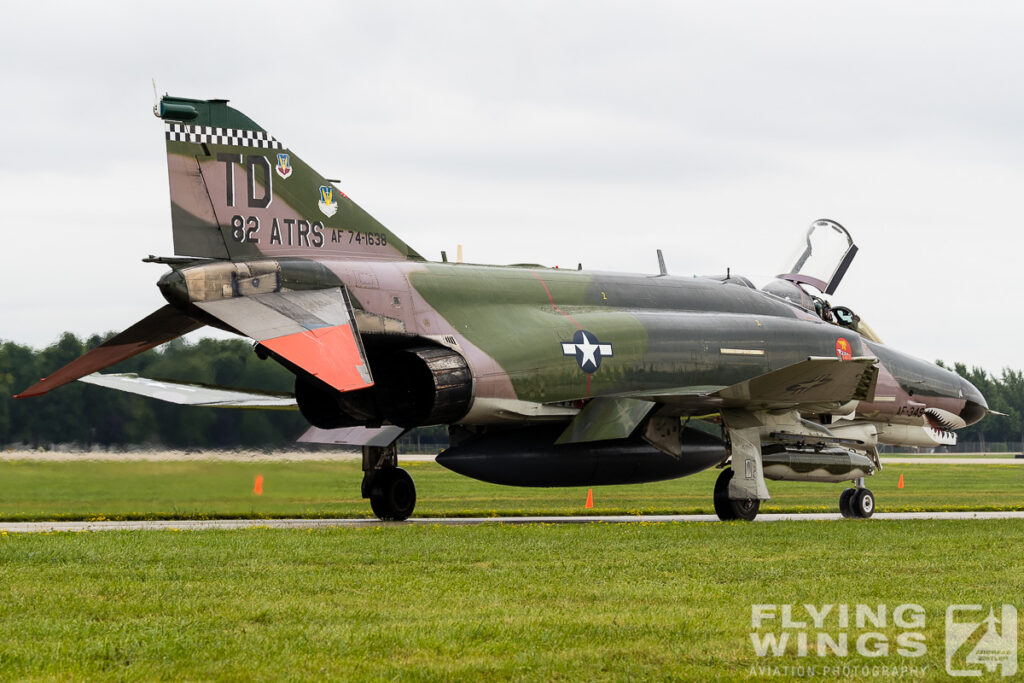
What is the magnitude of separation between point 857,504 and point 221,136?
1133 centimetres

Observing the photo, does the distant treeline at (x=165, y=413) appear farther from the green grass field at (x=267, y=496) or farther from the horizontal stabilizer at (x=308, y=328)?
the horizontal stabilizer at (x=308, y=328)

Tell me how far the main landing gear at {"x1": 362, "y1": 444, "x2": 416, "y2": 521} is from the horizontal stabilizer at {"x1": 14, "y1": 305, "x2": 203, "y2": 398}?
3.81m

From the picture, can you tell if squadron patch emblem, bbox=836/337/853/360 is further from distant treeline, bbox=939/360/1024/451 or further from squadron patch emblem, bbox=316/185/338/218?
distant treeline, bbox=939/360/1024/451

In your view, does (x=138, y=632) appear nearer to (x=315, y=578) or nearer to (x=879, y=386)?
(x=315, y=578)

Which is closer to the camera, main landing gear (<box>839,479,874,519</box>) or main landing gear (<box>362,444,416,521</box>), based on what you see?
main landing gear (<box>362,444,416,521</box>)

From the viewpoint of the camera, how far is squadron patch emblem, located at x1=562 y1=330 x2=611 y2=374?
16906 millimetres

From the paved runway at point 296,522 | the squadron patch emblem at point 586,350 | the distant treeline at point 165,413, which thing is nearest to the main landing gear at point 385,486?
the paved runway at point 296,522

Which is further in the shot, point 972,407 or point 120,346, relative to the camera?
point 972,407

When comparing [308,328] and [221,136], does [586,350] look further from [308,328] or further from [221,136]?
[221,136]

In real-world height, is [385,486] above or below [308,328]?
below

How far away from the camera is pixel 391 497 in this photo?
17.6 m

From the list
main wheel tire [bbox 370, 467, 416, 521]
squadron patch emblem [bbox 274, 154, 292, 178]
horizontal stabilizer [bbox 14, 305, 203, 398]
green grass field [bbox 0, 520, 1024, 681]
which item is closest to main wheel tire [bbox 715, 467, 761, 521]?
green grass field [bbox 0, 520, 1024, 681]

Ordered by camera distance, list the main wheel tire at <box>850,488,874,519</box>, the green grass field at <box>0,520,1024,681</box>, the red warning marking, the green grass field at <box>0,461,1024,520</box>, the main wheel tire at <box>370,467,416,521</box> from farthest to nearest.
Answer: the main wheel tire at <box>850,488,874,519</box>, the main wheel tire at <box>370,467,416,521</box>, the green grass field at <box>0,461,1024,520</box>, the red warning marking, the green grass field at <box>0,520,1024,681</box>

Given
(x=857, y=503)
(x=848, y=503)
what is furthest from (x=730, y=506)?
(x=857, y=503)
